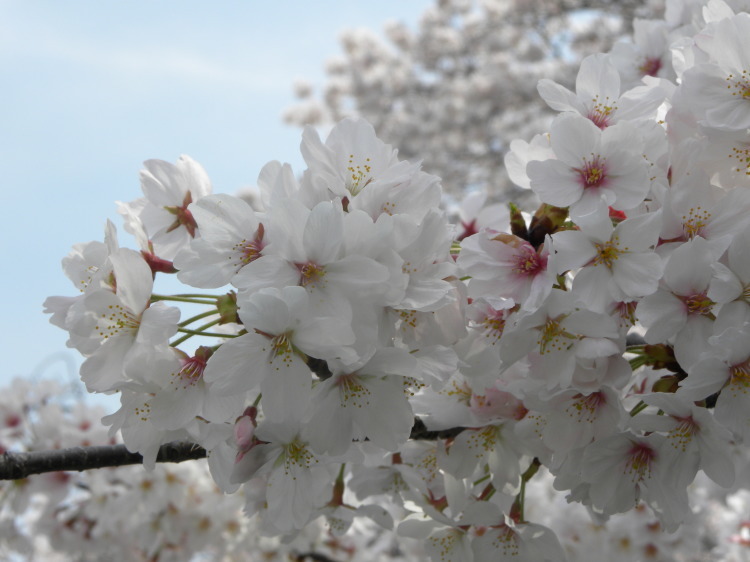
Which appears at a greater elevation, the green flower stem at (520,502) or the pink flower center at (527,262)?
the pink flower center at (527,262)

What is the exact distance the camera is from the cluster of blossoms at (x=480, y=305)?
105cm

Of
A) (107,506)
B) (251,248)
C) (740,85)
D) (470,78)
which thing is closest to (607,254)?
(740,85)

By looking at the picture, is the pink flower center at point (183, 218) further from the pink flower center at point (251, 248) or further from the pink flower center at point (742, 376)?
the pink flower center at point (742, 376)

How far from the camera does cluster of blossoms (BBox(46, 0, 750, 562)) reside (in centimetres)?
105

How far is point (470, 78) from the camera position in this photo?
11.7 metres

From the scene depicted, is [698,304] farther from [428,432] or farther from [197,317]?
[197,317]

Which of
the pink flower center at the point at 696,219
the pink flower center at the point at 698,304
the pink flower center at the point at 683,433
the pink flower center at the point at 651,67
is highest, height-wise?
the pink flower center at the point at 651,67

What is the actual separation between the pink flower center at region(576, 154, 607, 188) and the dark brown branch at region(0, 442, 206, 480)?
0.88 metres

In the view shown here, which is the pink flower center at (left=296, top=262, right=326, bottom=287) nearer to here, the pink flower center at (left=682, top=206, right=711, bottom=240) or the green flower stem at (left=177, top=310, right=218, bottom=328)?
the green flower stem at (left=177, top=310, right=218, bottom=328)

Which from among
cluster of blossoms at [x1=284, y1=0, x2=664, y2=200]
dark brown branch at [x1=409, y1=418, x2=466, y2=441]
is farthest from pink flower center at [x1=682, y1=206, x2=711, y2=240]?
cluster of blossoms at [x1=284, y1=0, x2=664, y2=200]

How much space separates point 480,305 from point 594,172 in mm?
301

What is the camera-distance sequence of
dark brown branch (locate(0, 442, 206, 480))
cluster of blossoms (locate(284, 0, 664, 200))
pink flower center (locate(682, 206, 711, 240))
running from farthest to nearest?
1. cluster of blossoms (locate(284, 0, 664, 200))
2. dark brown branch (locate(0, 442, 206, 480))
3. pink flower center (locate(682, 206, 711, 240))

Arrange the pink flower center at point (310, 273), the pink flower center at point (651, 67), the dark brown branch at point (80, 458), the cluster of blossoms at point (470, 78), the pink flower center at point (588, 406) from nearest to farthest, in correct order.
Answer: the pink flower center at point (310, 273)
the pink flower center at point (588, 406)
the dark brown branch at point (80, 458)
the pink flower center at point (651, 67)
the cluster of blossoms at point (470, 78)

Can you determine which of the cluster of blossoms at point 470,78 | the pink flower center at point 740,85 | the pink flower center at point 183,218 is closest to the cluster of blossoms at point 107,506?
the pink flower center at point 183,218
